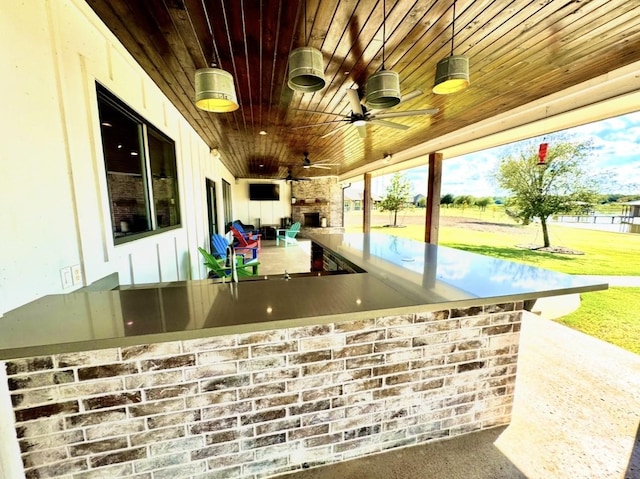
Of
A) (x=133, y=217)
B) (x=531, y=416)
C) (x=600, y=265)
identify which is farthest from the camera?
(x=600, y=265)

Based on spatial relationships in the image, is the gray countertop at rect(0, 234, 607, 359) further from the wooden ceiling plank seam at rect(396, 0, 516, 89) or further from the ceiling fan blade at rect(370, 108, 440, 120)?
the wooden ceiling plank seam at rect(396, 0, 516, 89)

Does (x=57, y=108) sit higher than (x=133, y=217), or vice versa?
(x=57, y=108)

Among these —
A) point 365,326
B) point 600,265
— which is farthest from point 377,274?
point 600,265

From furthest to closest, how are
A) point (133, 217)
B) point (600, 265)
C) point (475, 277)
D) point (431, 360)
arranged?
1. point (600, 265)
2. point (133, 217)
3. point (475, 277)
4. point (431, 360)

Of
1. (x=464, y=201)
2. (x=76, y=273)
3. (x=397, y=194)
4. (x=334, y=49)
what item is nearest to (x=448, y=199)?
(x=464, y=201)

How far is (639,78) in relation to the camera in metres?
2.35

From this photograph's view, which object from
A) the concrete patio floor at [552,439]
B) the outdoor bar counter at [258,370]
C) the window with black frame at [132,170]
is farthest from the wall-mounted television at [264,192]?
the concrete patio floor at [552,439]

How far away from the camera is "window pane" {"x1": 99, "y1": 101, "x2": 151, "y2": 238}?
191 cm

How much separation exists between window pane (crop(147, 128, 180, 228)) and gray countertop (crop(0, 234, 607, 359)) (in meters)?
1.66

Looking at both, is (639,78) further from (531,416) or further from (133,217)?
(133,217)

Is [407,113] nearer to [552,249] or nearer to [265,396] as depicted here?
[265,396]

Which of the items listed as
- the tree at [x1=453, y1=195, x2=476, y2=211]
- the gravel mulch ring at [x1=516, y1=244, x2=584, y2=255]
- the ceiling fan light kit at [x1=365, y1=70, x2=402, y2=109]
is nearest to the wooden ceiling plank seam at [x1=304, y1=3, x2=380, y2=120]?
the ceiling fan light kit at [x1=365, y1=70, x2=402, y2=109]

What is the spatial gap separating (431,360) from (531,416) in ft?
3.60

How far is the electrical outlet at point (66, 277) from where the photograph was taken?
1375mm
